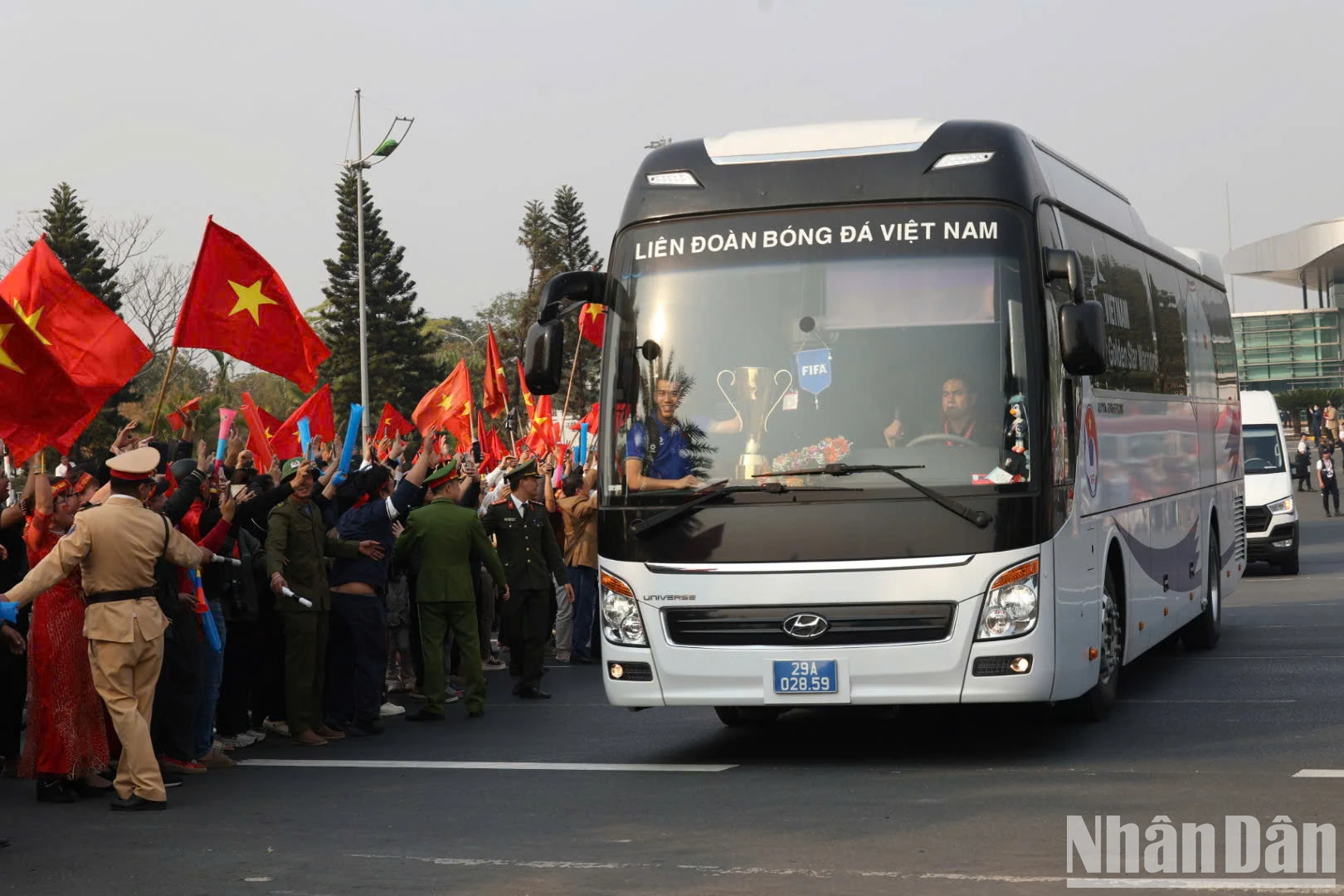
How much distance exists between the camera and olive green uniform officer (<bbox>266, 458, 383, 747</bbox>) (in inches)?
458

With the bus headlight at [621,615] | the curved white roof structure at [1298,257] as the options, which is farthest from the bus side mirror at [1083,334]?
the curved white roof structure at [1298,257]

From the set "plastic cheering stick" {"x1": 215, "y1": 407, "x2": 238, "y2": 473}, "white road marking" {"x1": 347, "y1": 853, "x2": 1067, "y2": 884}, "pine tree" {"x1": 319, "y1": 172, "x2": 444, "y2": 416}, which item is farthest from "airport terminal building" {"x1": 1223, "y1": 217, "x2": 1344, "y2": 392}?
"white road marking" {"x1": 347, "y1": 853, "x2": 1067, "y2": 884}

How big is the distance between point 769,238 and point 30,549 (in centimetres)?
441

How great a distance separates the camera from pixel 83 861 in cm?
779

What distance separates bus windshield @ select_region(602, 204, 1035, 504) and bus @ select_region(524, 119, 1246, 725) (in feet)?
0.04

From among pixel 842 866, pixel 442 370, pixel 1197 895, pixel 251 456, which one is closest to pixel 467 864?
pixel 842 866

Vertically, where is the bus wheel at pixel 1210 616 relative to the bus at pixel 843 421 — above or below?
below

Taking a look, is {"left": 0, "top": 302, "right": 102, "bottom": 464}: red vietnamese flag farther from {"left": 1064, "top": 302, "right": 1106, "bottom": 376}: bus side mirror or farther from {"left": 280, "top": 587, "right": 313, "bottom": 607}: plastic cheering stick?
{"left": 1064, "top": 302, "right": 1106, "bottom": 376}: bus side mirror

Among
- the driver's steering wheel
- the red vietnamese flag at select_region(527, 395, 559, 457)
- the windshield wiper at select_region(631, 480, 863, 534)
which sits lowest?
the windshield wiper at select_region(631, 480, 863, 534)

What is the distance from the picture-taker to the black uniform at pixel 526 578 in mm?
14055

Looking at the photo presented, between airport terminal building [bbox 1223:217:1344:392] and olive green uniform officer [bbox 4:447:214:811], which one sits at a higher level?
airport terminal building [bbox 1223:217:1344:392]

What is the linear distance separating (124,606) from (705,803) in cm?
314

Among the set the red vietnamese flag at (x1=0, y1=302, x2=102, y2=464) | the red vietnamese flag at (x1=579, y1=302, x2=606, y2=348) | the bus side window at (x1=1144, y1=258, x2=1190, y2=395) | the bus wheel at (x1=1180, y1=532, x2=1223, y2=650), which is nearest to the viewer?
the red vietnamese flag at (x1=0, y1=302, x2=102, y2=464)

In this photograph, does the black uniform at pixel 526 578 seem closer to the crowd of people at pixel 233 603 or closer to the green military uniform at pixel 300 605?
the crowd of people at pixel 233 603
